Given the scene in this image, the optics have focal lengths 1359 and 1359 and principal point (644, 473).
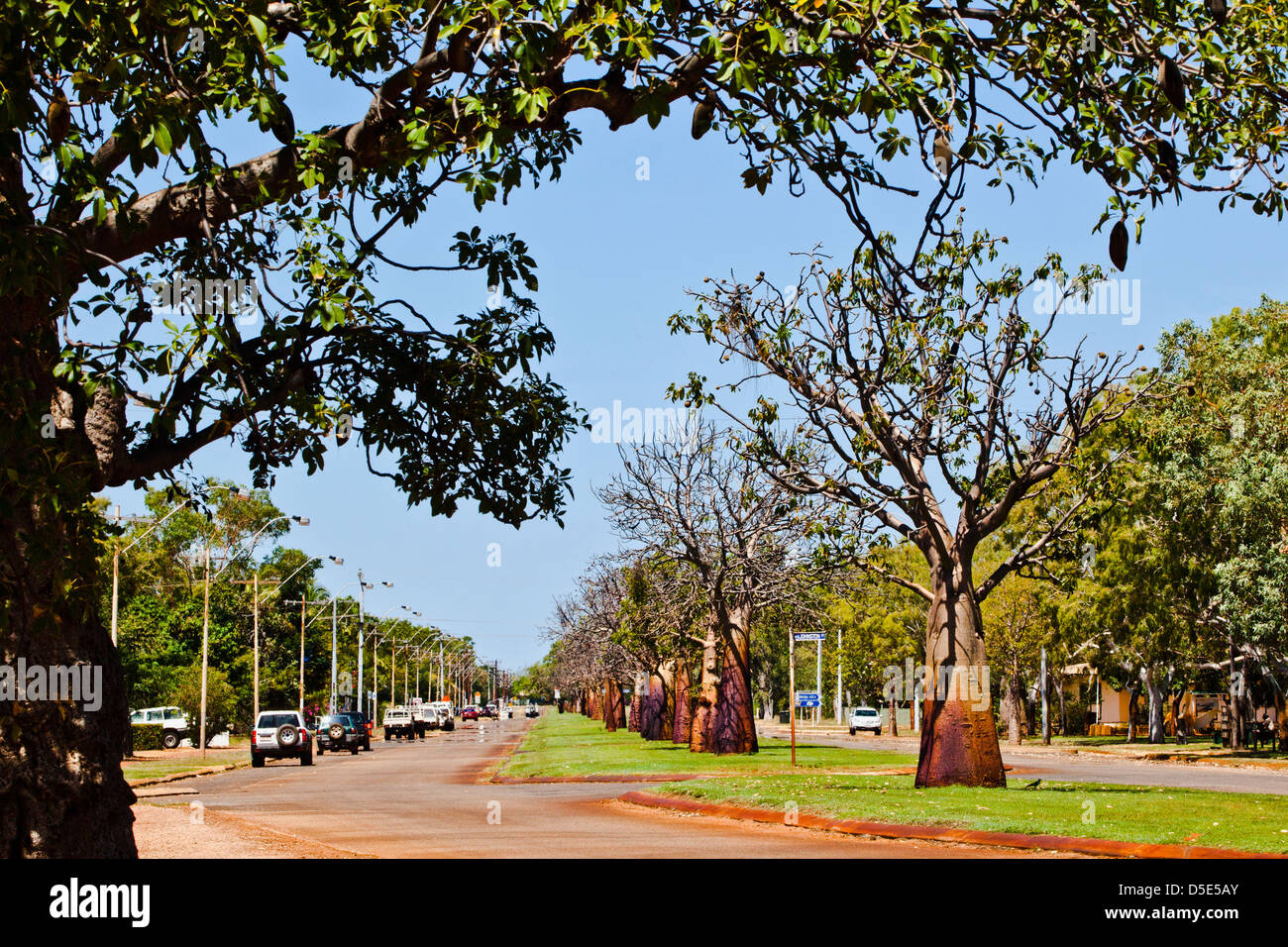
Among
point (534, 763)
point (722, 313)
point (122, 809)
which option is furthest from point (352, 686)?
point (122, 809)

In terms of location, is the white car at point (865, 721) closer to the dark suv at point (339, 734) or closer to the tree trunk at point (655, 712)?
the tree trunk at point (655, 712)

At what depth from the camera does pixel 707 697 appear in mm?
42656

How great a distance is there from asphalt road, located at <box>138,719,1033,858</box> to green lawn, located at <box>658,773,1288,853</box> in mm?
1019

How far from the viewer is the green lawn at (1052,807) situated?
14.7 m

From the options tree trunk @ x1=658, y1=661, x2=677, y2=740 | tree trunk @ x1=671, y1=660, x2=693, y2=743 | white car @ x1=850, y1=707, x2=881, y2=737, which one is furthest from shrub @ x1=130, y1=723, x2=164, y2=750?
white car @ x1=850, y1=707, x2=881, y2=737

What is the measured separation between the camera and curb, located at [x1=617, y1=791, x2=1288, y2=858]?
1288cm

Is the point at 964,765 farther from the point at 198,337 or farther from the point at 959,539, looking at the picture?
the point at 198,337

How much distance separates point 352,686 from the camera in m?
133

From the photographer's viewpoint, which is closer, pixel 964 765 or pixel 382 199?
pixel 382 199

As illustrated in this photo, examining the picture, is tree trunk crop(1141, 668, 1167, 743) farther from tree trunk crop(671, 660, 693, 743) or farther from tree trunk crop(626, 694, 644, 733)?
tree trunk crop(626, 694, 644, 733)

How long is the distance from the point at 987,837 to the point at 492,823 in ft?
24.0

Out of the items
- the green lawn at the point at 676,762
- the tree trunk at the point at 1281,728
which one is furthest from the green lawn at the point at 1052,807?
the tree trunk at the point at 1281,728

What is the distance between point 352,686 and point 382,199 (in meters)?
129

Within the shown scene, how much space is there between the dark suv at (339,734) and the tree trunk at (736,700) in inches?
1051
